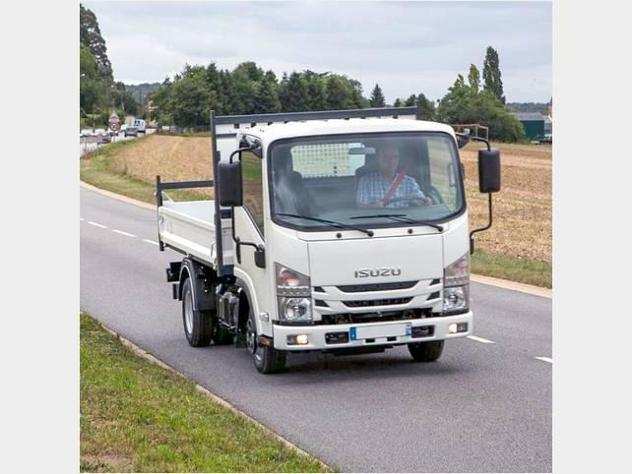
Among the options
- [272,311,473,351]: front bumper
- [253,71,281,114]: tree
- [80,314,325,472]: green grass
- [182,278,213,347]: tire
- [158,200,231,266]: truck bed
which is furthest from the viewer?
[253,71,281,114]: tree

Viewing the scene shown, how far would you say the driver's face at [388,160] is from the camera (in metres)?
13.2

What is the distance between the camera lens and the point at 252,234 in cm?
1348

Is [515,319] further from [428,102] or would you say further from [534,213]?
[428,102]

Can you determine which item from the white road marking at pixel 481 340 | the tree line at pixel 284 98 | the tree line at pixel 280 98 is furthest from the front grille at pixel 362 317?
the tree line at pixel 280 98

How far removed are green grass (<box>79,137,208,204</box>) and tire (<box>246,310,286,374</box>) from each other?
→ 2709 cm

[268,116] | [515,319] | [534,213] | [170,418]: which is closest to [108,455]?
[170,418]

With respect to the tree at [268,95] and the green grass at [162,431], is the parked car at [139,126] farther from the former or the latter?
the green grass at [162,431]

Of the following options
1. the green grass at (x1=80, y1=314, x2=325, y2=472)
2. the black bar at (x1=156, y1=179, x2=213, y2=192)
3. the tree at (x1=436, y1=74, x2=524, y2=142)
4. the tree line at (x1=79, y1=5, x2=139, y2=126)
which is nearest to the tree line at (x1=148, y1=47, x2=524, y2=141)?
the tree at (x1=436, y1=74, x2=524, y2=142)

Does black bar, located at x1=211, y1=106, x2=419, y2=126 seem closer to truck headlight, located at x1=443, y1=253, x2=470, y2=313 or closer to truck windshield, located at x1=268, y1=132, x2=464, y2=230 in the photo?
truck windshield, located at x1=268, y1=132, x2=464, y2=230

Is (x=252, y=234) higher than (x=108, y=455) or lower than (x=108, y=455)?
higher

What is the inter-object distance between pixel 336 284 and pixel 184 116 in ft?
292

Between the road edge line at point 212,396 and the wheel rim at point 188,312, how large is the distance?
2.02ft

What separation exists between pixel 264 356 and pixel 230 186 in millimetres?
1763

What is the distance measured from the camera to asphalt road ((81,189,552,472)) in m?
10.0
